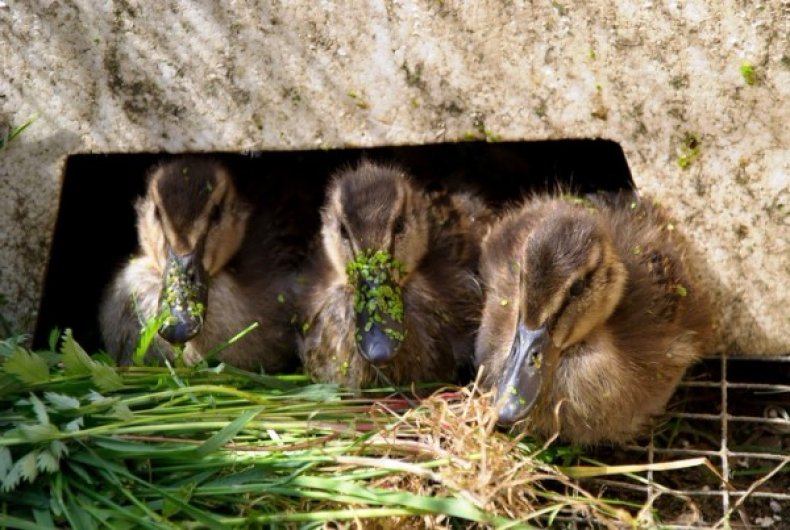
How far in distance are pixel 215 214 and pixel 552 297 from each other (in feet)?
4.18

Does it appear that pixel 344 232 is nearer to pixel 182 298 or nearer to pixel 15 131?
pixel 182 298

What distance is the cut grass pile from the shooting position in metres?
3.03

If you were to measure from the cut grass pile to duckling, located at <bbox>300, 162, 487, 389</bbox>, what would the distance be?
0.27 metres

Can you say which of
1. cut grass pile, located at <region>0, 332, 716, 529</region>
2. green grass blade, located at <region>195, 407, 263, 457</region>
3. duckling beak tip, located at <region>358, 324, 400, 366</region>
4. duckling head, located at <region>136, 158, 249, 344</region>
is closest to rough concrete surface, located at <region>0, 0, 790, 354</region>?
duckling head, located at <region>136, 158, 249, 344</region>

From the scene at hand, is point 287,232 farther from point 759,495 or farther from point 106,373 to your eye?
point 759,495

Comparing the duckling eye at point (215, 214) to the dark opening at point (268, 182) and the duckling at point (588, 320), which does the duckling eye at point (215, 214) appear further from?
the duckling at point (588, 320)

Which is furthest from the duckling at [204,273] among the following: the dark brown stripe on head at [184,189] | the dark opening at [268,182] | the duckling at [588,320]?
the duckling at [588,320]

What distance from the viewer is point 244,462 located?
3.19 meters

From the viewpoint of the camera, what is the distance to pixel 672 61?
11.5 ft

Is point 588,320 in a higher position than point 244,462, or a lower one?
higher

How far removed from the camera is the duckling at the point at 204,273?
3818mm

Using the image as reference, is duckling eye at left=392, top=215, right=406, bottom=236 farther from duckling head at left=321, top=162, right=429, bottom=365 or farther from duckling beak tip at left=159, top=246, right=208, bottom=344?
duckling beak tip at left=159, top=246, right=208, bottom=344

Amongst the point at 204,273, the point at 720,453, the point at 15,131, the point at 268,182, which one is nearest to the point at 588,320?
the point at 720,453

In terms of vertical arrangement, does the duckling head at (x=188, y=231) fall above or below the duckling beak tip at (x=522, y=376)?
above
